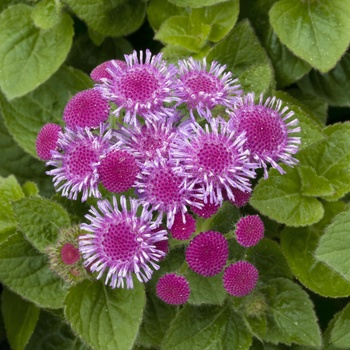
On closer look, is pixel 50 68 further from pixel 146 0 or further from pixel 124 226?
pixel 124 226

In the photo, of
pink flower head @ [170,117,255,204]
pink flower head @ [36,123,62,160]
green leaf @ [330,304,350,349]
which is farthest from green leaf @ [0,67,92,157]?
green leaf @ [330,304,350,349]

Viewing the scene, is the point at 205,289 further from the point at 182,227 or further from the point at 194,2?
the point at 194,2

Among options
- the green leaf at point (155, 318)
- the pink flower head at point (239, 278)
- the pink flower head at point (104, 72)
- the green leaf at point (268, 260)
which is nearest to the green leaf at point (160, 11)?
the pink flower head at point (104, 72)

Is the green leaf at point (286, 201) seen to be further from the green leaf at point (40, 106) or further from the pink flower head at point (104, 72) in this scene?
the green leaf at point (40, 106)

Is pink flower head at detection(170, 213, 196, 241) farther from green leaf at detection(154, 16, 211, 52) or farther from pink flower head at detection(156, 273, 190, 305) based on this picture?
green leaf at detection(154, 16, 211, 52)

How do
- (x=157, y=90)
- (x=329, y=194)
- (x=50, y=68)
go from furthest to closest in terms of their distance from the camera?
(x=50, y=68) → (x=329, y=194) → (x=157, y=90)

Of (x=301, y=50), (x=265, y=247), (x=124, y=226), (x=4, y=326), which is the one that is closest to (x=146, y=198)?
(x=124, y=226)

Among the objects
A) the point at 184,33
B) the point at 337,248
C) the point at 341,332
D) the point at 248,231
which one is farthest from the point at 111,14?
the point at 341,332
